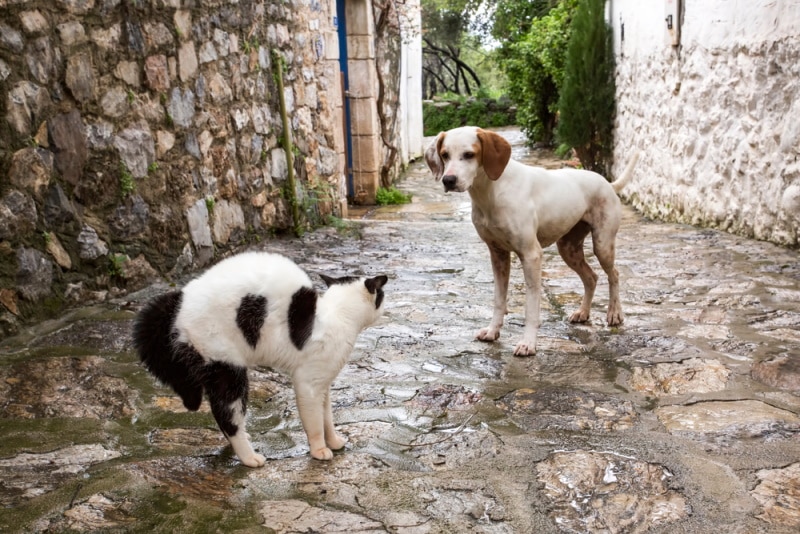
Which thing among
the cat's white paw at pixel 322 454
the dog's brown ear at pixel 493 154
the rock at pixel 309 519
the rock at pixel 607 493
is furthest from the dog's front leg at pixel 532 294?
the rock at pixel 309 519

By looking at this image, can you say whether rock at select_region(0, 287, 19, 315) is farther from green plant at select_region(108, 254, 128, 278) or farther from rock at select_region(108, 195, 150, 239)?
rock at select_region(108, 195, 150, 239)

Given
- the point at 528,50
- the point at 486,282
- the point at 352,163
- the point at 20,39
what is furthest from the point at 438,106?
the point at 20,39

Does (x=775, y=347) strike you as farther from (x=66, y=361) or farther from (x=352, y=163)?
(x=352, y=163)

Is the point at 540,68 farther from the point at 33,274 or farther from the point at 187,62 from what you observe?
the point at 33,274

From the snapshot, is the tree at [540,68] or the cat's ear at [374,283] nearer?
the cat's ear at [374,283]

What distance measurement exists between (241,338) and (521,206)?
6.48ft

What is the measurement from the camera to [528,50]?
15.7m

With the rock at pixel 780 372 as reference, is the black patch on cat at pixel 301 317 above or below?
above

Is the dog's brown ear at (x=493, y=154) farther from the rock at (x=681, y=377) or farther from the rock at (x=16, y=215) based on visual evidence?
the rock at (x=16, y=215)

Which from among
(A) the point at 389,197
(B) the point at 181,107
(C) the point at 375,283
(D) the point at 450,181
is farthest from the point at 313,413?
(A) the point at 389,197

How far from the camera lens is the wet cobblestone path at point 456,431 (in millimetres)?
2062

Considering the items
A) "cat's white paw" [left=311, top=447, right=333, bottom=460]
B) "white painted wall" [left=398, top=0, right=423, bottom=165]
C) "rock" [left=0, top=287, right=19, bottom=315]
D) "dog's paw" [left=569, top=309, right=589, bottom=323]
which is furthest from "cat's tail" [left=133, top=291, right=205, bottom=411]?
"white painted wall" [left=398, top=0, right=423, bottom=165]

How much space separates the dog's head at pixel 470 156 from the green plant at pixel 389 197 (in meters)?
7.50

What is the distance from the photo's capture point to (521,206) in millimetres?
3840
